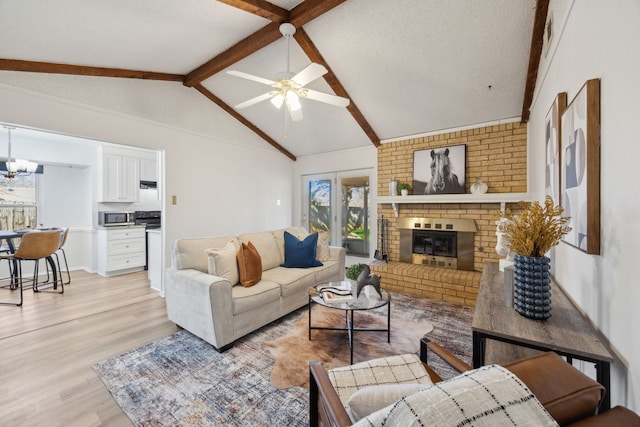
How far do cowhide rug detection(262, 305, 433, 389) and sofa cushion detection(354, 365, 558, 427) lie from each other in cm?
159

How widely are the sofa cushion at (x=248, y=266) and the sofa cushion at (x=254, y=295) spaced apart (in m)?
0.06

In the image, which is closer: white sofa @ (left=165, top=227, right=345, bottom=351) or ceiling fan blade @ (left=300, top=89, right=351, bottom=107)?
white sofa @ (left=165, top=227, right=345, bottom=351)

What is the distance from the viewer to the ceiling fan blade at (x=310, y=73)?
2.22 m

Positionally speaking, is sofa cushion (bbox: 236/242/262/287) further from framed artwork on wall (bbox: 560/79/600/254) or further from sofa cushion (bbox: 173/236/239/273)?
framed artwork on wall (bbox: 560/79/600/254)

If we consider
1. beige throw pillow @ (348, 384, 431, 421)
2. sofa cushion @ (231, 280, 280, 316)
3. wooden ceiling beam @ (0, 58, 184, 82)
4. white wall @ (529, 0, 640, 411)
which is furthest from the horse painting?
wooden ceiling beam @ (0, 58, 184, 82)

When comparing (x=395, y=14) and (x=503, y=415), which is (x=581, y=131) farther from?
(x=395, y=14)

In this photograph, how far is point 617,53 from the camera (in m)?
1.08

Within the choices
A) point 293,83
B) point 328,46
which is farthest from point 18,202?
point 328,46

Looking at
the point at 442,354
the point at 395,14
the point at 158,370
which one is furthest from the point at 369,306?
the point at 395,14

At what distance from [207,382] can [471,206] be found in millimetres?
3892

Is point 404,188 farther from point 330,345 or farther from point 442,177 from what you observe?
point 330,345

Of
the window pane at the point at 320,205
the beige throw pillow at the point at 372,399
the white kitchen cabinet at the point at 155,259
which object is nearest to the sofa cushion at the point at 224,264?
the white kitchen cabinet at the point at 155,259

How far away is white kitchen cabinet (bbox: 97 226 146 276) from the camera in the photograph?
4805 mm

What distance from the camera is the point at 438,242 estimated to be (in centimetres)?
423
